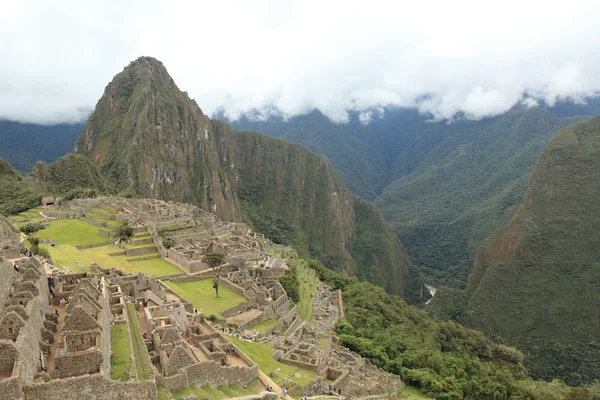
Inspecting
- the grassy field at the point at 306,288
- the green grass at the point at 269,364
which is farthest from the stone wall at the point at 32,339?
the grassy field at the point at 306,288

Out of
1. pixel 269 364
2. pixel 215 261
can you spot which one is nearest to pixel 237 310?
pixel 215 261

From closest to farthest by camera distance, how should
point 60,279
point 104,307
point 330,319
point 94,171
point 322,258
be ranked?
point 104,307
point 60,279
point 330,319
point 94,171
point 322,258

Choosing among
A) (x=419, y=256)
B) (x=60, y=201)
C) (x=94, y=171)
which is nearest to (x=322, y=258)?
(x=419, y=256)

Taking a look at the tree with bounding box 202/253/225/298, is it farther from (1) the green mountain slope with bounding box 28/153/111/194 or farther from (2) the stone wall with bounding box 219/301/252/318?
(1) the green mountain slope with bounding box 28/153/111/194

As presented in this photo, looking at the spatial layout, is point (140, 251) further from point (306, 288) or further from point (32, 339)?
point (32, 339)

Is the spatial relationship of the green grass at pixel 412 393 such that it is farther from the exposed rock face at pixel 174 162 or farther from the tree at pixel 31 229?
the exposed rock face at pixel 174 162

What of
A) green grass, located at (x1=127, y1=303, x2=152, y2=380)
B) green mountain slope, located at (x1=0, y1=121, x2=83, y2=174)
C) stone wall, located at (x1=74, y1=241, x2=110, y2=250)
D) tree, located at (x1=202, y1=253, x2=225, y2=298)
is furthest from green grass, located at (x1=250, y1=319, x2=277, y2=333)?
green mountain slope, located at (x1=0, y1=121, x2=83, y2=174)

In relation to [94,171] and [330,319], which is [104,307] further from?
[94,171]
